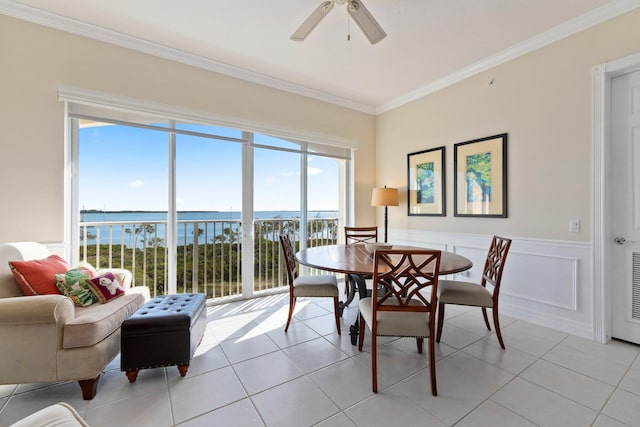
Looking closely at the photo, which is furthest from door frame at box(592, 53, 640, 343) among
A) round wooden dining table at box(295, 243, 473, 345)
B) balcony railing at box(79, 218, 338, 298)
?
balcony railing at box(79, 218, 338, 298)

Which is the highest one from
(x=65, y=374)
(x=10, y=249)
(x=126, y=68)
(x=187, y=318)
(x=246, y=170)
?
(x=126, y=68)

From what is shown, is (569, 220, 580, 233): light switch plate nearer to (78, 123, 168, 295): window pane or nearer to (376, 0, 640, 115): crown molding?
(376, 0, 640, 115): crown molding

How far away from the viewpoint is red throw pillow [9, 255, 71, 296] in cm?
183

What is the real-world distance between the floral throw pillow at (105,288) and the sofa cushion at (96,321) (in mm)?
Answer: 48

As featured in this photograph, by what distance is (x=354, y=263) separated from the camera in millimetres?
2143

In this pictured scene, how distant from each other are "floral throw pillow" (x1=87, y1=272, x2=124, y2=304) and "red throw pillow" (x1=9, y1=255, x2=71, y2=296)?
8.0 inches

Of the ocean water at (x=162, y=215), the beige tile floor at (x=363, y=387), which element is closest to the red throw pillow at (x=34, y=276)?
the beige tile floor at (x=363, y=387)

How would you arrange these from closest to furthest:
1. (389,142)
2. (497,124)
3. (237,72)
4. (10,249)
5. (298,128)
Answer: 1. (10,249)
2. (497,124)
3. (237,72)
4. (298,128)
5. (389,142)

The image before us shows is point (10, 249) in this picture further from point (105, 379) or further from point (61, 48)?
point (61, 48)

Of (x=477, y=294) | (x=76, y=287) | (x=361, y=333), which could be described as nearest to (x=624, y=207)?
(x=477, y=294)

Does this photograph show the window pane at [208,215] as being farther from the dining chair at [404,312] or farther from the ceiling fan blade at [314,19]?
the dining chair at [404,312]

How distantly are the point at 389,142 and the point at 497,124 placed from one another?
1.62 meters

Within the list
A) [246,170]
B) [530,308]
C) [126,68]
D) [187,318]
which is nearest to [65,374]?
[187,318]

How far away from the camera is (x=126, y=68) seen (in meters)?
2.73
